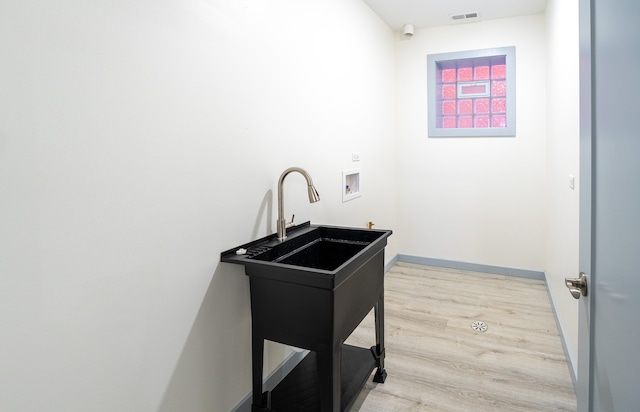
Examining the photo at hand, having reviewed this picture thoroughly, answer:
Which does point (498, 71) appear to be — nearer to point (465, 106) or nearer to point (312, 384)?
point (465, 106)

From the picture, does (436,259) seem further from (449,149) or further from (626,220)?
(626,220)

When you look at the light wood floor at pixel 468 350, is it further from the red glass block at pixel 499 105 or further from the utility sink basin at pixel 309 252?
the red glass block at pixel 499 105

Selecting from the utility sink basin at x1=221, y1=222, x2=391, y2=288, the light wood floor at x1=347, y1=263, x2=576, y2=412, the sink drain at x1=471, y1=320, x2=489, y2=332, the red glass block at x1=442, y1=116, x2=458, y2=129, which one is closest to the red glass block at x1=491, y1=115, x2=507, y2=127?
the red glass block at x1=442, y1=116, x2=458, y2=129

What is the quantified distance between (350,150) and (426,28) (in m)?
1.90

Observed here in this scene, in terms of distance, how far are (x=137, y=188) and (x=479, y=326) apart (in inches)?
102

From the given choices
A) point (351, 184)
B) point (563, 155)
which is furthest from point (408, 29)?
point (563, 155)

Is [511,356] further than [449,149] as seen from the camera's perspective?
No

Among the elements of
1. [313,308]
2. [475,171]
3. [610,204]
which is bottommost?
[313,308]

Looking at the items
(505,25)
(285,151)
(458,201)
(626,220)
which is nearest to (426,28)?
(505,25)

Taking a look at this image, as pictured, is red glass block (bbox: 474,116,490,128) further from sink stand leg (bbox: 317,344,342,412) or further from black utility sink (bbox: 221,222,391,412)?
sink stand leg (bbox: 317,344,342,412)

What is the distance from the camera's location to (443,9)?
11.8ft

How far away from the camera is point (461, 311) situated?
3232mm

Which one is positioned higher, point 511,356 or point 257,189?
point 257,189

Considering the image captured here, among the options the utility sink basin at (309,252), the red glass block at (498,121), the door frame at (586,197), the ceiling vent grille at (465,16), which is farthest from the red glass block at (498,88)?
the door frame at (586,197)
